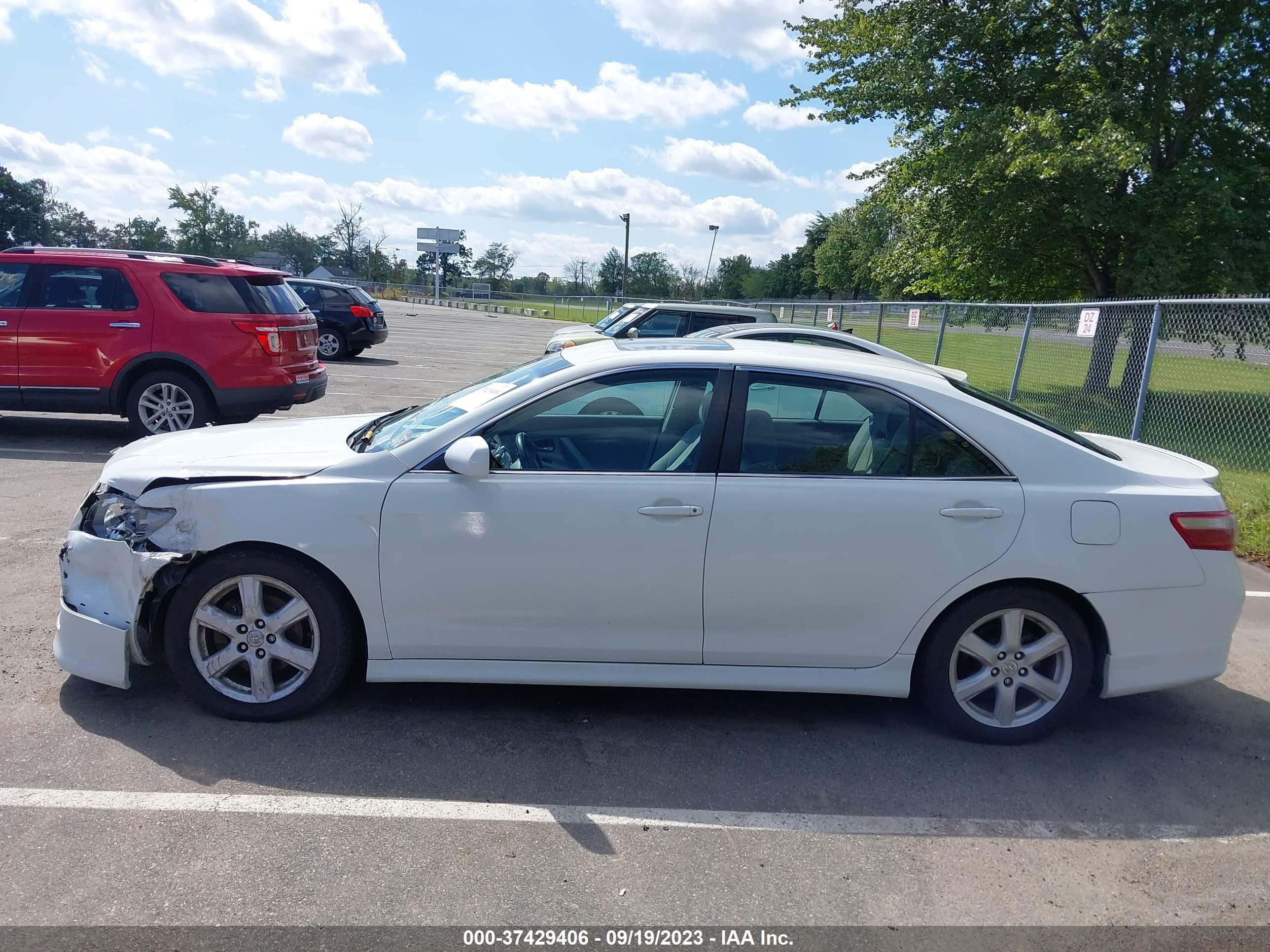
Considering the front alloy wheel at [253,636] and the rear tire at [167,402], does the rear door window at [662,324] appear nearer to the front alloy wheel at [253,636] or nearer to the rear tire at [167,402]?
the rear tire at [167,402]

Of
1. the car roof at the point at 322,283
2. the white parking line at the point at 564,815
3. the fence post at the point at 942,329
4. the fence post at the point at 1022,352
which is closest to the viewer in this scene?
the white parking line at the point at 564,815

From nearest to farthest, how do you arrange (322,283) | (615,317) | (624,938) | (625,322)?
(624,938) → (625,322) → (615,317) → (322,283)

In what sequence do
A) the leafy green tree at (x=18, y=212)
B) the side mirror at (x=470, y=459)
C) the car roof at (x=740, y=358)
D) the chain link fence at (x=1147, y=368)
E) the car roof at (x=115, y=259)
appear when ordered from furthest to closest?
the leafy green tree at (x=18, y=212) → the chain link fence at (x=1147, y=368) → the car roof at (x=115, y=259) → the car roof at (x=740, y=358) → the side mirror at (x=470, y=459)

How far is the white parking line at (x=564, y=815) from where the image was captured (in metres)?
3.24

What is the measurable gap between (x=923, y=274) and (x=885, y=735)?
17540 mm

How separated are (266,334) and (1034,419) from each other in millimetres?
7838

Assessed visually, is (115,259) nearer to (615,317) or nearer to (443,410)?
(443,410)

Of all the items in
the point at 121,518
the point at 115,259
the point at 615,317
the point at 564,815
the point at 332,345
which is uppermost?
the point at 115,259

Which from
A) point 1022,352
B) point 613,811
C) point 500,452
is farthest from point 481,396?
point 1022,352

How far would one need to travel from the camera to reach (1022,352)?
12.8 meters

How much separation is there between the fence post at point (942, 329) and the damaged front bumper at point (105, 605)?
1339 cm

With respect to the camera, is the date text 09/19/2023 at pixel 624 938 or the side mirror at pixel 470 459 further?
the side mirror at pixel 470 459

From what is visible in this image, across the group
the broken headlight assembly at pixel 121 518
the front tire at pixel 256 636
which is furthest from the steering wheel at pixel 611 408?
the broken headlight assembly at pixel 121 518

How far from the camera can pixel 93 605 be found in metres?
3.85
